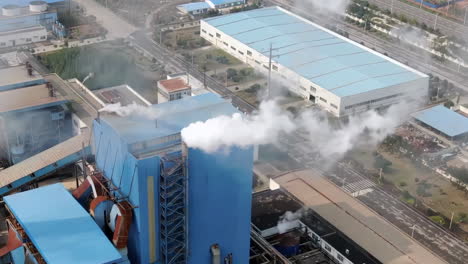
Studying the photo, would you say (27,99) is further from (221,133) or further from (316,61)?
(316,61)

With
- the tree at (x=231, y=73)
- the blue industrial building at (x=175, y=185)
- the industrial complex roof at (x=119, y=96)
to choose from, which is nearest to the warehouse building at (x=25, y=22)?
the industrial complex roof at (x=119, y=96)

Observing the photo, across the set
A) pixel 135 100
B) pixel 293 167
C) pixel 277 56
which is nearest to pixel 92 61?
pixel 135 100

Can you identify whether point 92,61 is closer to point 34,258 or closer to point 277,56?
point 277,56

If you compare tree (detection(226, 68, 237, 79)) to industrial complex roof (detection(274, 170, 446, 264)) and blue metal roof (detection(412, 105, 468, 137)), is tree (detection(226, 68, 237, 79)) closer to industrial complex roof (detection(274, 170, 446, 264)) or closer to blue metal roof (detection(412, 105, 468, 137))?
blue metal roof (detection(412, 105, 468, 137))

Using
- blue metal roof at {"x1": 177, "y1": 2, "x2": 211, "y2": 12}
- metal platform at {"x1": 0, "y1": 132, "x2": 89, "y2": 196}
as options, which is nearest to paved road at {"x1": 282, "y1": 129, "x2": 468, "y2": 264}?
metal platform at {"x1": 0, "y1": 132, "x2": 89, "y2": 196}

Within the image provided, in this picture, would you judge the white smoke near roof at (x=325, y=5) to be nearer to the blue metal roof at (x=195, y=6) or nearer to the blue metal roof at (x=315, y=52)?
the blue metal roof at (x=315, y=52)
